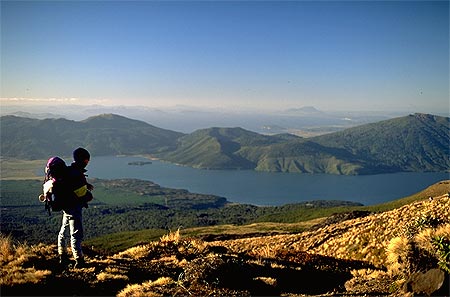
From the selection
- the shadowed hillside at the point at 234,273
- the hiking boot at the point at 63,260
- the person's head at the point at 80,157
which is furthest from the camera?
the hiking boot at the point at 63,260

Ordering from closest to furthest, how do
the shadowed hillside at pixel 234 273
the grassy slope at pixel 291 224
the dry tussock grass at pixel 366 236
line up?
the shadowed hillside at pixel 234 273
the dry tussock grass at pixel 366 236
the grassy slope at pixel 291 224

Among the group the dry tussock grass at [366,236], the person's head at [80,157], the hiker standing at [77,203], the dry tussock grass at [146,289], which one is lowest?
the dry tussock grass at [366,236]

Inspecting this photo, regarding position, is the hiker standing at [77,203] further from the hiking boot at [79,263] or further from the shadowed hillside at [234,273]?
the shadowed hillside at [234,273]

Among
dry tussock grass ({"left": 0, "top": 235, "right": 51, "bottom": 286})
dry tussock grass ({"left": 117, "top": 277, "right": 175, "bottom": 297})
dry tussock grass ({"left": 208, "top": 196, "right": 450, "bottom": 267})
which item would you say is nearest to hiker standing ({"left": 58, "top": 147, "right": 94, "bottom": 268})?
dry tussock grass ({"left": 0, "top": 235, "right": 51, "bottom": 286})

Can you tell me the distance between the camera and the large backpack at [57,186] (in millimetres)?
11195

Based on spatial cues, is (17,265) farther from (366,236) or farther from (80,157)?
(366,236)

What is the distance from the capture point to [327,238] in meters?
21.3

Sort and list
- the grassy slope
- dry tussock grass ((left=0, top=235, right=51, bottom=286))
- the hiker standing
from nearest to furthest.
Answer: dry tussock grass ((left=0, top=235, right=51, bottom=286)), the hiker standing, the grassy slope

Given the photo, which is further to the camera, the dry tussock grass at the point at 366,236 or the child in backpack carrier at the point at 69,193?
the dry tussock grass at the point at 366,236

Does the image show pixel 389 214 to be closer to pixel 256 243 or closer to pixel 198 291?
pixel 256 243

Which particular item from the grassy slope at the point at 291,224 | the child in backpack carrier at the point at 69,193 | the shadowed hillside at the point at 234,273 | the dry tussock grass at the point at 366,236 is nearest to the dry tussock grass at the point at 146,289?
the shadowed hillside at the point at 234,273

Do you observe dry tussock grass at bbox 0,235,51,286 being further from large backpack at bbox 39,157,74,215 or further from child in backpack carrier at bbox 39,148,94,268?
large backpack at bbox 39,157,74,215

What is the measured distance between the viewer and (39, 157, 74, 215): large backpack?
36.7 ft

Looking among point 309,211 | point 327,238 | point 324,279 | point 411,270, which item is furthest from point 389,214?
point 309,211
